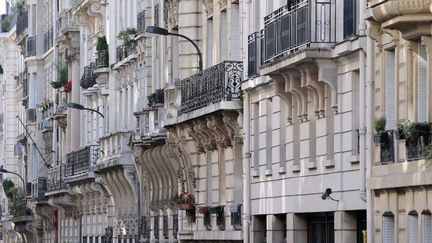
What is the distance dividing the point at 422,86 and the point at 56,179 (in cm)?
5449

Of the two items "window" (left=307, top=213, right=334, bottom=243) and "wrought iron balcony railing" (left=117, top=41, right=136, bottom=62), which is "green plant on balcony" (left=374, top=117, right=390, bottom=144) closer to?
"window" (left=307, top=213, right=334, bottom=243)

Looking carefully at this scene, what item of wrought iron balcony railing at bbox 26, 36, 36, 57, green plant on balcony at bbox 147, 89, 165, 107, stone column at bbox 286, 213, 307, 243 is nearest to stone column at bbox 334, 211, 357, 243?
stone column at bbox 286, 213, 307, 243

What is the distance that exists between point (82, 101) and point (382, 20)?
4863 centimetres

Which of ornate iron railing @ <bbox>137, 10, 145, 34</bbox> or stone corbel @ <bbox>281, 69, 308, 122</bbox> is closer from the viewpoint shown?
stone corbel @ <bbox>281, 69, 308, 122</bbox>

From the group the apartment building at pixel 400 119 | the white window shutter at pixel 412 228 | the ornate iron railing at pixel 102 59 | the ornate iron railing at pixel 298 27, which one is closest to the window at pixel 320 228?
the ornate iron railing at pixel 298 27

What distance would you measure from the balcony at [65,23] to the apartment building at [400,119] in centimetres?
4693

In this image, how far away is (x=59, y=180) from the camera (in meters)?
84.8

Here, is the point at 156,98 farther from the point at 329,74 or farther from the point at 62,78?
the point at 62,78

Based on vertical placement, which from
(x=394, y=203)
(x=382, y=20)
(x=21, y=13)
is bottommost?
(x=394, y=203)

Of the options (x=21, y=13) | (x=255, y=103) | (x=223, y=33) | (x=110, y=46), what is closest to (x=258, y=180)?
(x=255, y=103)

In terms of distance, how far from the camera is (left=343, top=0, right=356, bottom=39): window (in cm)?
3744

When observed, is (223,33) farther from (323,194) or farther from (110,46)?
(110,46)

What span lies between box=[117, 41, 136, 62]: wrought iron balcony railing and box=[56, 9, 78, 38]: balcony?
13.0m

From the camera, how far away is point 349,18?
124ft
